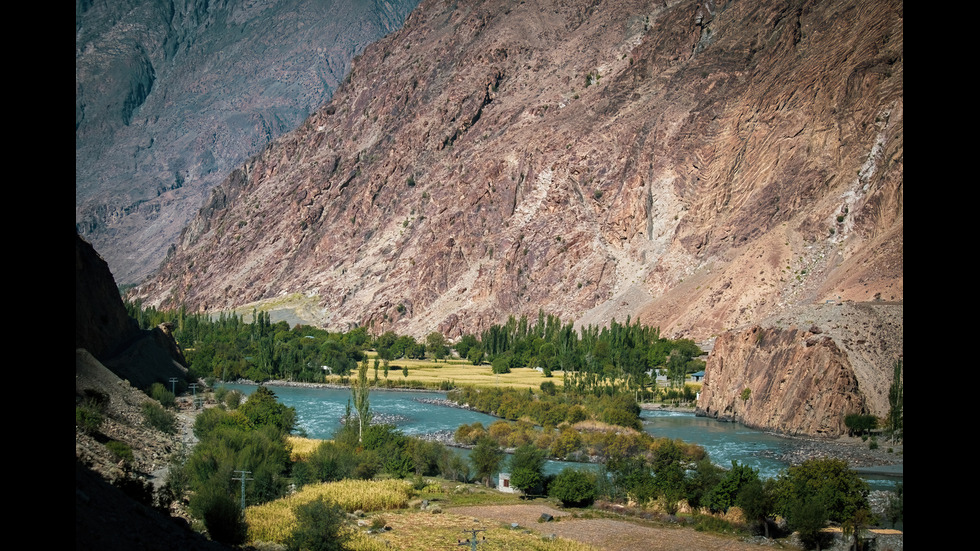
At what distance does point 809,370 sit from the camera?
5816cm

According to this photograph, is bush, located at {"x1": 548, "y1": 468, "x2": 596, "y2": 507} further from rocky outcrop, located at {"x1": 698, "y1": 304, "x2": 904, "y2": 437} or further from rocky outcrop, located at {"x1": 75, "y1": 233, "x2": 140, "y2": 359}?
rocky outcrop, located at {"x1": 75, "y1": 233, "x2": 140, "y2": 359}

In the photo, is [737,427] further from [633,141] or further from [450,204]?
[450,204]

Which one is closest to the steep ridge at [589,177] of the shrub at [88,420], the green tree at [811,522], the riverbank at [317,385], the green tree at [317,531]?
the riverbank at [317,385]

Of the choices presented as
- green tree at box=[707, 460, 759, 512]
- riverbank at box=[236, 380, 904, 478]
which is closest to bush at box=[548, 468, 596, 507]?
green tree at box=[707, 460, 759, 512]

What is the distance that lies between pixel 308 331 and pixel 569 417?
68476 millimetres

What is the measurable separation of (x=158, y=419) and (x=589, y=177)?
261 feet

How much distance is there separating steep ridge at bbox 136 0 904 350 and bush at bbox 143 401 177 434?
173 ft

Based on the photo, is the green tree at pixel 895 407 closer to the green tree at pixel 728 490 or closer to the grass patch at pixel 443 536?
the green tree at pixel 728 490

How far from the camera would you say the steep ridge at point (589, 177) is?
90.2 m

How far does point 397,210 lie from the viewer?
141 m

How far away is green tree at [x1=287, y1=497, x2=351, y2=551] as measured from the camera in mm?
24734

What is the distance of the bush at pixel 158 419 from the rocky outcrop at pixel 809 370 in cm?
3818
